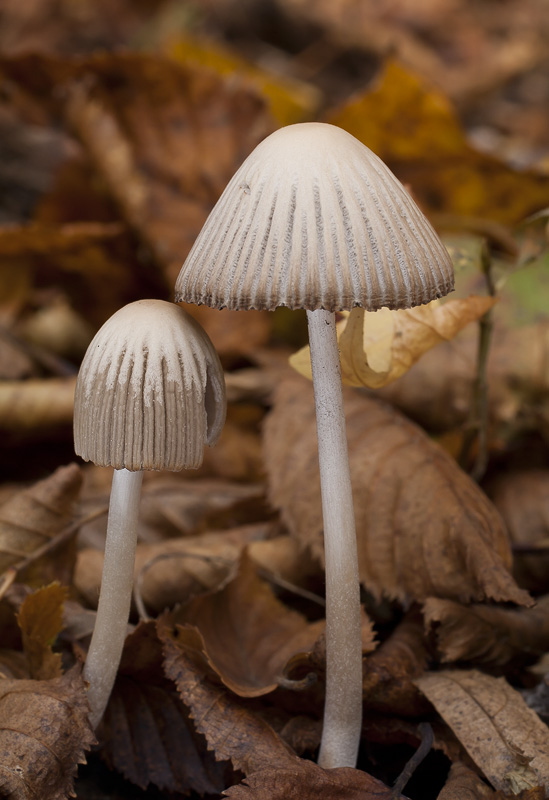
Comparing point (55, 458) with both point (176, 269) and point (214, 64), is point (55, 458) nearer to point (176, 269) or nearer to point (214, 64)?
point (176, 269)

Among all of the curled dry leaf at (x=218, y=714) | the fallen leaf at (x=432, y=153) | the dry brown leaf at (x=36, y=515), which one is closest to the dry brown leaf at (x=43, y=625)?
the curled dry leaf at (x=218, y=714)

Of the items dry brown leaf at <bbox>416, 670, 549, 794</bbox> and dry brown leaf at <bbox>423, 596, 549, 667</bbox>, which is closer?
dry brown leaf at <bbox>416, 670, 549, 794</bbox>

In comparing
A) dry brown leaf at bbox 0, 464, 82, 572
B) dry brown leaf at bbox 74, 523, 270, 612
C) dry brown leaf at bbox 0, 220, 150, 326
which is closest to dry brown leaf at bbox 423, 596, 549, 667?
dry brown leaf at bbox 74, 523, 270, 612

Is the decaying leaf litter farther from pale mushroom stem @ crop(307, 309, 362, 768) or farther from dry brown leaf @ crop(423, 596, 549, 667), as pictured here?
pale mushroom stem @ crop(307, 309, 362, 768)

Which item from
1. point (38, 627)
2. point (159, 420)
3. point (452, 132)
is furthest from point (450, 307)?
point (452, 132)

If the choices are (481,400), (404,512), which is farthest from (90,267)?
(404,512)

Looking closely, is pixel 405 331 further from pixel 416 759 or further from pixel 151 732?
pixel 151 732
